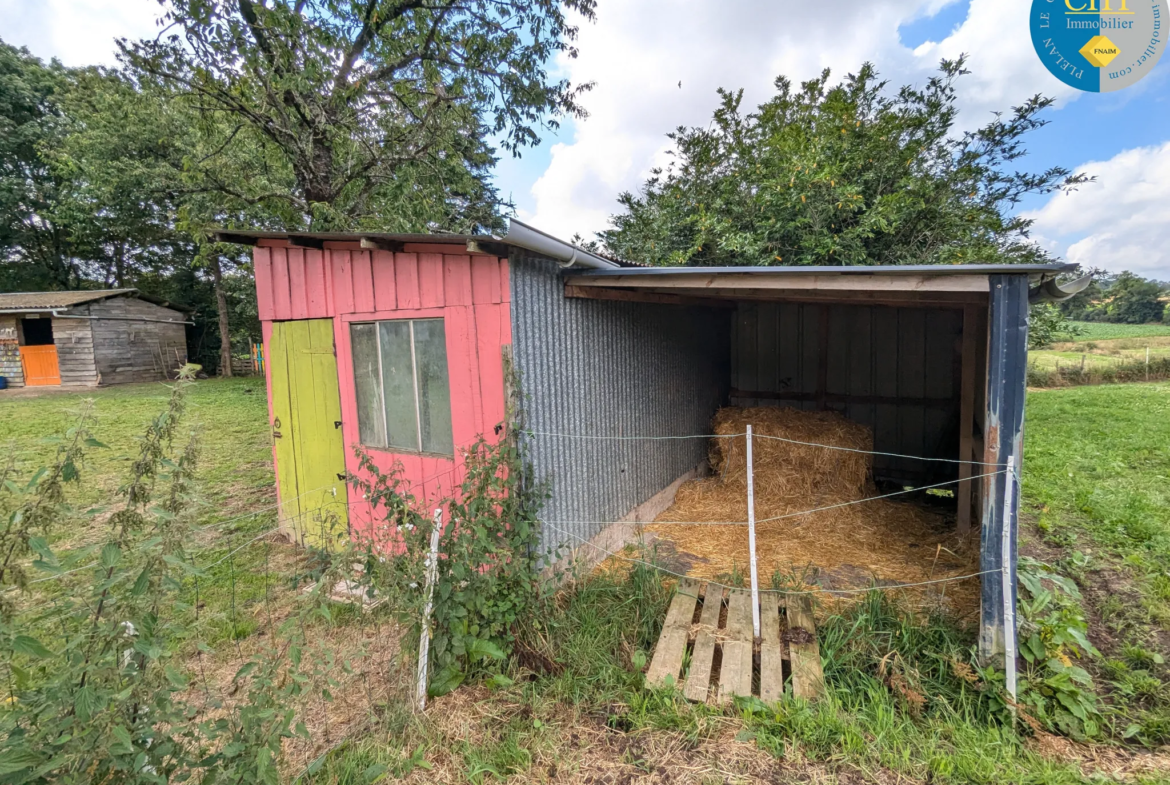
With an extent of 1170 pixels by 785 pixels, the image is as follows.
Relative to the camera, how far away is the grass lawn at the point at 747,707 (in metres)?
2.26

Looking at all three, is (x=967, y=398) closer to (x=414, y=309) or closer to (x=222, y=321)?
(x=414, y=309)

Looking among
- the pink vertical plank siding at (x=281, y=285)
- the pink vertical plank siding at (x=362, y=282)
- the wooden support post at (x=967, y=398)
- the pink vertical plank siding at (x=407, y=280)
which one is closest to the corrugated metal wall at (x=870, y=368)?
the wooden support post at (x=967, y=398)

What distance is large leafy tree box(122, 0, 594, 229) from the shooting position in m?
6.88

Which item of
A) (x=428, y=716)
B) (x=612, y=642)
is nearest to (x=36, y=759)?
(x=428, y=716)

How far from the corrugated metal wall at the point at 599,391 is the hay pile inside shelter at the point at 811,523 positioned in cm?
54

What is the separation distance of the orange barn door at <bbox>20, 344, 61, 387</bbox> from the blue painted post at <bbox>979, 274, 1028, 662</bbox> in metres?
23.0

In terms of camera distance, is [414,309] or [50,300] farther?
[50,300]

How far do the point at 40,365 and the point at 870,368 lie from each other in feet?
76.3

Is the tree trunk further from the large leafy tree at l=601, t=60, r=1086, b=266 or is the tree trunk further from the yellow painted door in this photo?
the yellow painted door

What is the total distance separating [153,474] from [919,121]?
11.0 m

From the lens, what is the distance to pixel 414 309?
381 centimetres

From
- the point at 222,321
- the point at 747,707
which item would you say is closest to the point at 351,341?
the point at 747,707

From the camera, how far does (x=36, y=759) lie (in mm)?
1309

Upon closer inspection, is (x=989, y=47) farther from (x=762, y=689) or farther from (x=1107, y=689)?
(x=762, y=689)
